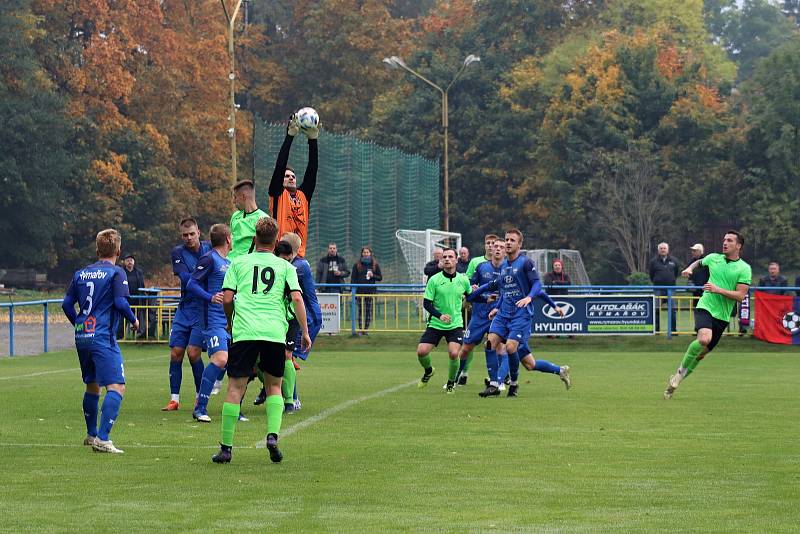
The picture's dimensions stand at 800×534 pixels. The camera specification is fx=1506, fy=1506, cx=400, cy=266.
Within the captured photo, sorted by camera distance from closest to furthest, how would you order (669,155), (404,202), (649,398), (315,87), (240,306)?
1. (240,306)
2. (649,398)
3. (404,202)
4. (669,155)
5. (315,87)

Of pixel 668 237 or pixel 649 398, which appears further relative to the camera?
pixel 668 237

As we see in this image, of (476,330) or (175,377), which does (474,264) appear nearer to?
(476,330)

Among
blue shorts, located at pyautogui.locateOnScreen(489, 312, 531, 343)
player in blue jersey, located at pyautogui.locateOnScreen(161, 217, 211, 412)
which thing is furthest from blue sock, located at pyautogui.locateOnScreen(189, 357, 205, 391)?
blue shorts, located at pyautogui.locateOnScreen(489, 312, 531, 343)

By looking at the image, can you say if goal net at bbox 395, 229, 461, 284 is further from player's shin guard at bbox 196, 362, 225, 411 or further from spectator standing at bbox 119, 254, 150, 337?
player's shin guard at bbox 196, 362, 225, 411

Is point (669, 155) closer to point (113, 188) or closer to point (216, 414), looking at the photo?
point (113, 188)

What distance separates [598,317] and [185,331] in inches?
619

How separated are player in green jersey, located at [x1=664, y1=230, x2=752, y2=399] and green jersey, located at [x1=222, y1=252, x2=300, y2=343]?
7.18 meters

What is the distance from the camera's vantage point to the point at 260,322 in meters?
10.8

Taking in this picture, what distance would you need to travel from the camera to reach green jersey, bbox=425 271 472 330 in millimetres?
18047

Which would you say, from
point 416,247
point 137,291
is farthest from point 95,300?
point 416,247

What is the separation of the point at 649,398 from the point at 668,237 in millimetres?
47146

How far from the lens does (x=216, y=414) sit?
15.0 meters

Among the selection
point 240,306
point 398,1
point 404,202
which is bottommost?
point 240,306

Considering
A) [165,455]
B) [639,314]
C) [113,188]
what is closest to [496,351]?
[165,455]
